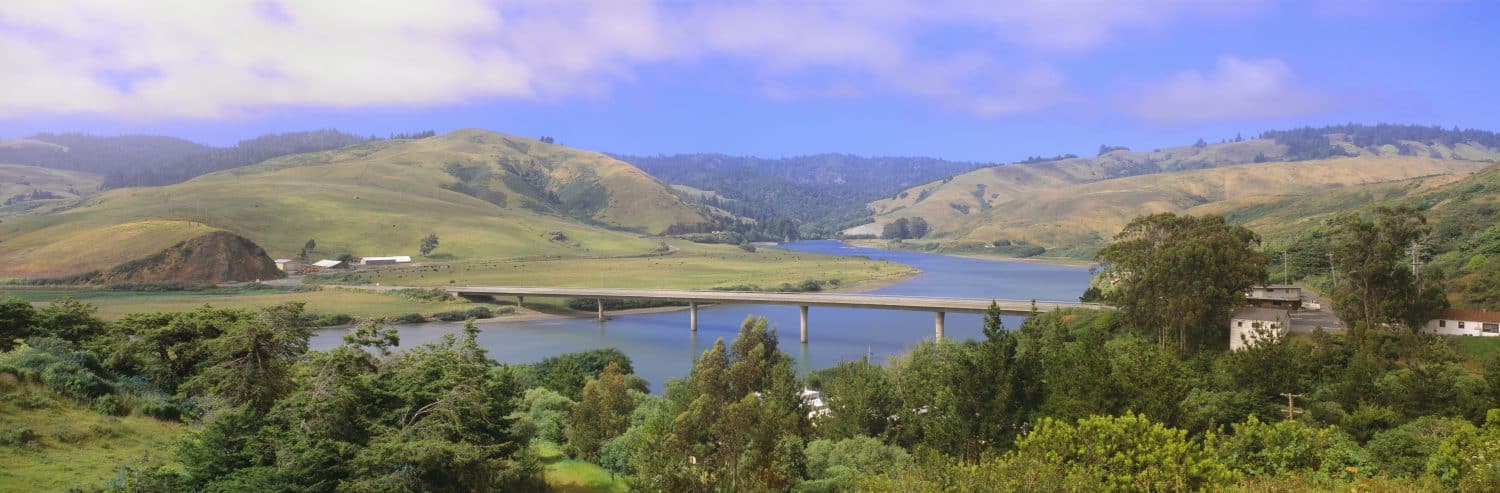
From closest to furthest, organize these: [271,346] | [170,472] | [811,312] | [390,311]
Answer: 1. [170,472]
2. [271,346]
3. [390,311]
4. [811,312]

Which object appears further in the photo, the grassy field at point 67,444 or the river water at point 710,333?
the river water at point 710,333

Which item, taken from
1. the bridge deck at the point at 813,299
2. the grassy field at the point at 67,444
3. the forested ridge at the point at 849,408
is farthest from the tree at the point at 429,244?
the grassy field at the point at 67,444

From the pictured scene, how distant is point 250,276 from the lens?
10150 cm

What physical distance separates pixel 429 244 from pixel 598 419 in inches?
4403

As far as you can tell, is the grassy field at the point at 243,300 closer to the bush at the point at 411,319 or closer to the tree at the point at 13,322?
the bush at the point at 411,319

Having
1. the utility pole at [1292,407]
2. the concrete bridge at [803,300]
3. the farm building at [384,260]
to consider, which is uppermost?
the farm building at [384,260]

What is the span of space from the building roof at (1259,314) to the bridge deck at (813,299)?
39.6ft

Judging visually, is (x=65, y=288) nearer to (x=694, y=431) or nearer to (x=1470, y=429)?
(x=694, y=431)

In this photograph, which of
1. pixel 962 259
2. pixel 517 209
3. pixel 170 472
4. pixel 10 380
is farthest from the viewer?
pixel 517 209

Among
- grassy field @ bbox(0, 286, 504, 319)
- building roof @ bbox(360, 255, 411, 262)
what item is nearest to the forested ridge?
grassy field @ bbox(0, 286, 504, 319)

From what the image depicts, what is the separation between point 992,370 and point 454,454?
14.8 meters

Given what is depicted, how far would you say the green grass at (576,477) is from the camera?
21.7 m

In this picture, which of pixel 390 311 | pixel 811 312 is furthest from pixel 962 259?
pixel 390 311

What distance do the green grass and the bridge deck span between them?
32542 mm
